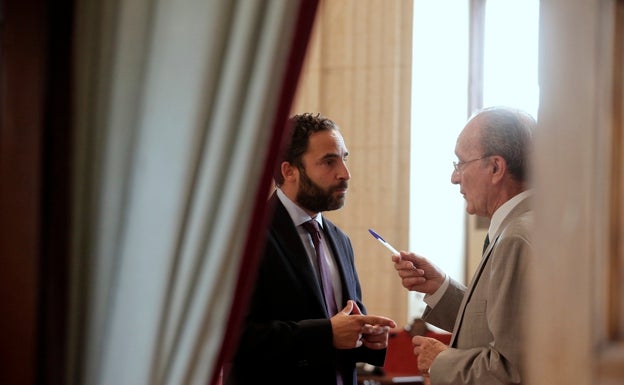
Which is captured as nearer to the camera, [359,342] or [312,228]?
[359,342]

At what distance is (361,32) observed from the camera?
8539 millimetres

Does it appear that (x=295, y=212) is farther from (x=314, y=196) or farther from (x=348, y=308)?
(x=348, y=308)

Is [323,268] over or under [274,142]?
under

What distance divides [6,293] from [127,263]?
0.26m

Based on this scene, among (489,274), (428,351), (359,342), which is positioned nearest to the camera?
(489,274)

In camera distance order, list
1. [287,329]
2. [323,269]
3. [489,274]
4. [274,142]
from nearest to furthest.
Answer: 1. [274,142]
2. [489,274]
3. [287,329]
4. [323,269]

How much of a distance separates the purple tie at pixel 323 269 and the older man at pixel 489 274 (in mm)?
321

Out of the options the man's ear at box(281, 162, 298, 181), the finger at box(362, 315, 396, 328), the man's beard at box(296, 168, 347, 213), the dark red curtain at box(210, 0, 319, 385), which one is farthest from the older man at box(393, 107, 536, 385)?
the dark red curtain at box(210, 0, 319, 385)

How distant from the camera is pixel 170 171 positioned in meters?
1.90

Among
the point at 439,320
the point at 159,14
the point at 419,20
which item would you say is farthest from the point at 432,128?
the point at 159,14

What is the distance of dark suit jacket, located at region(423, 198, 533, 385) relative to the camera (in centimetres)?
291

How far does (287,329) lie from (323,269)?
1.28ft

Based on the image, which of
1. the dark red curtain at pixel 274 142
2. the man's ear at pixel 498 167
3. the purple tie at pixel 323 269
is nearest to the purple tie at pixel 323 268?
the purple tie at pixel 323 269

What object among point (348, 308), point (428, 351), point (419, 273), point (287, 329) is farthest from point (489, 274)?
point (287, 329)
